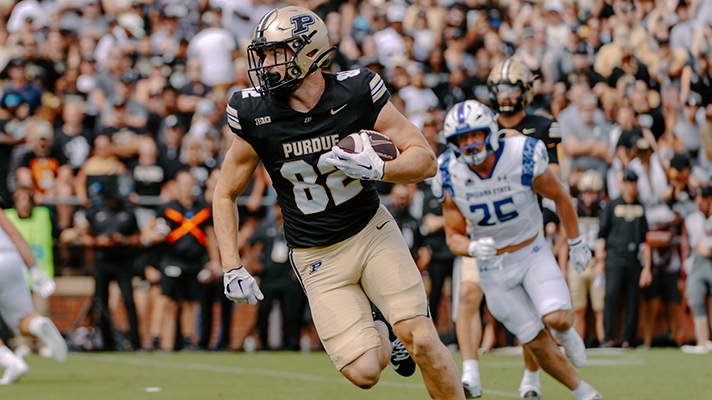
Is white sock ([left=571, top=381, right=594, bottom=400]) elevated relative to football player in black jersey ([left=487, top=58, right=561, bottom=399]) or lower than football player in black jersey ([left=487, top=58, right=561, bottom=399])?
lower

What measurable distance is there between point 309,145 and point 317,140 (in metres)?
0.05

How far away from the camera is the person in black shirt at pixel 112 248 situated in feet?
36.0

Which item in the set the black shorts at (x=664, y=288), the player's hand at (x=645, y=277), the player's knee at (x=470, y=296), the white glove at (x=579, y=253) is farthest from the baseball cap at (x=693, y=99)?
the white glove at (x=579, y=253)

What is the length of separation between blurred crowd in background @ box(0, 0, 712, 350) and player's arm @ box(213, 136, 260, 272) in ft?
19.2

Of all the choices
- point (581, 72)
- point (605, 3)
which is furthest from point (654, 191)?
point (605, 3)

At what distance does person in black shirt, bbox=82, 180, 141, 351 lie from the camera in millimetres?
10984

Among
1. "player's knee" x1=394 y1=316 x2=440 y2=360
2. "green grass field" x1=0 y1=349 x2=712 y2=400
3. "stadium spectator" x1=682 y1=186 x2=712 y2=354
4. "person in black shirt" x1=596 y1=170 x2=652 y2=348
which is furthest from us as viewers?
"person in black shirt" x1=596 y1=170 x2=652 y2=348

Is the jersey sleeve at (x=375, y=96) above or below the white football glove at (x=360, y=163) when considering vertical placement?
above

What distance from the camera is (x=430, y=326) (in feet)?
14.6

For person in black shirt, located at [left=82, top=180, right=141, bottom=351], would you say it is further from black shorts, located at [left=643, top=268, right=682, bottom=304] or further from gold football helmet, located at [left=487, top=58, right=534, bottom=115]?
black shorts, located at [left=643, top=268, right=682, bottom=304]

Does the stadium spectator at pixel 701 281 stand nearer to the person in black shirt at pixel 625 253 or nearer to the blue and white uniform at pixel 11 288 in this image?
the person in black shirt at pixel 625 253

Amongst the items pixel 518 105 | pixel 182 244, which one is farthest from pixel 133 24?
pixel 518 105

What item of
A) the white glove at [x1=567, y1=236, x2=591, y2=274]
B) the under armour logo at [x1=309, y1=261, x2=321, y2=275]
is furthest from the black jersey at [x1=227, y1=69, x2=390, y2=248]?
the white glove at [x1=567, y1=236, x2=591, y2=274]

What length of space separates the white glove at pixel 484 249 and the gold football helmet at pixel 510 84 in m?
1.26
